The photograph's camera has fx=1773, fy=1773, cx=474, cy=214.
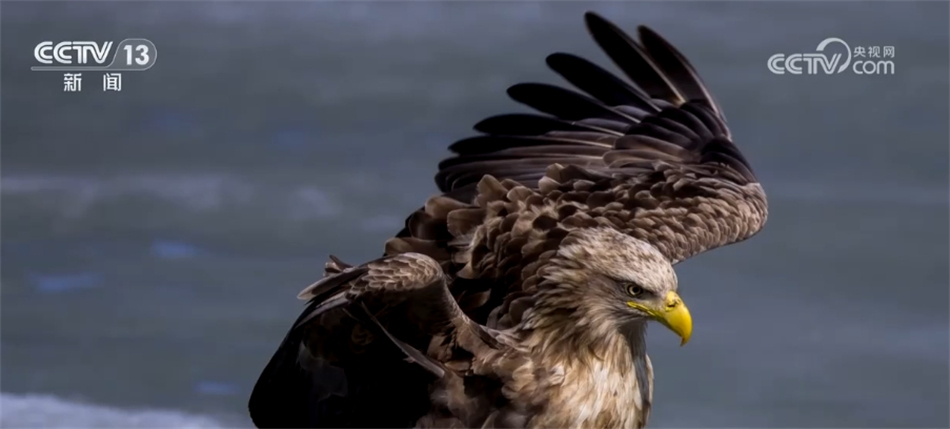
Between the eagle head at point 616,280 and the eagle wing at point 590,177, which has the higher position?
the eagle wing at point 590,177

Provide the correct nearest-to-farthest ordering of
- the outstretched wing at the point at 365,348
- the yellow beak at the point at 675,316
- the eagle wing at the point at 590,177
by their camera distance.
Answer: the outstretched wing at the point at 365,348, the yellow beak at the point at 675,316, the eagle wing at the point at 590,177

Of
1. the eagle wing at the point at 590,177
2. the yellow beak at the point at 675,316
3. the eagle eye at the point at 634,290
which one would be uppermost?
the eagle wing at the point at 590,177

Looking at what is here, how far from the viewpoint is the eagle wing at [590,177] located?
29.2 ft

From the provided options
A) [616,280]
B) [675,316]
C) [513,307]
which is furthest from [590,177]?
[675,316]

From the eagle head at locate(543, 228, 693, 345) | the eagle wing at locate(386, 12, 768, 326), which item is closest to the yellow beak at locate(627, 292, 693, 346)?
the eagle head at locate(543, 228, 693, 345)

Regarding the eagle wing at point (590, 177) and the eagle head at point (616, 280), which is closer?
the eagle head at point (616, 280)

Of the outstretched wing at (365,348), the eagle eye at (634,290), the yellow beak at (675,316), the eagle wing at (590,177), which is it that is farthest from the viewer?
the eagle wing at (590,177)

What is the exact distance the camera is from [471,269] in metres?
8.87

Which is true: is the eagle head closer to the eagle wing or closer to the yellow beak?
the yellow beak

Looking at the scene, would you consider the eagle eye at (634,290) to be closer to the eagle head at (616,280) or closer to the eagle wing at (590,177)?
the eagle head at (616,280)

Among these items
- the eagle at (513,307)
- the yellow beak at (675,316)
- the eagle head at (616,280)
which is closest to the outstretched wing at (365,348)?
the eagle at (513,307)

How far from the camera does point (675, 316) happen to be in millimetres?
7848

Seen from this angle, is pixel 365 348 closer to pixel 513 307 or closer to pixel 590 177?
pixel 513 307

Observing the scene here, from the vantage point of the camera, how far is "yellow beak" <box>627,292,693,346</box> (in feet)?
25.6
